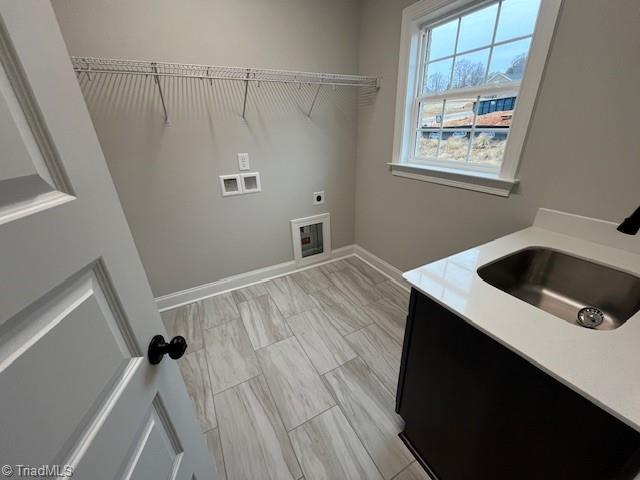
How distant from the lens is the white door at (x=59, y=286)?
317 millimetres

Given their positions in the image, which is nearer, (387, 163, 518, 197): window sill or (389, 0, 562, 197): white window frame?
(389, 0, 562, 197): white window frame

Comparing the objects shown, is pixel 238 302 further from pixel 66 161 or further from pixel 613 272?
pixel 613 272

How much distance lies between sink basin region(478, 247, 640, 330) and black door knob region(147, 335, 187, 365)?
1.10 metres

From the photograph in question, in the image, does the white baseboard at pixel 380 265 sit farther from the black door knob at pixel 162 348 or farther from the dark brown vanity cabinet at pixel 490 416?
the black door knob at pixel 162 348

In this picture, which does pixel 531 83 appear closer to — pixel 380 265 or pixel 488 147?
pixel 488 147

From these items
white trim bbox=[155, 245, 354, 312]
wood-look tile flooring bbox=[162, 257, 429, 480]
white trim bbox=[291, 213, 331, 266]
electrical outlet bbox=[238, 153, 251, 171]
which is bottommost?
wood-look tile flooring bbox=[162, 257, 429, 480]

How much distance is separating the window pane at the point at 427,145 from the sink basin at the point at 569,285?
1.10 m

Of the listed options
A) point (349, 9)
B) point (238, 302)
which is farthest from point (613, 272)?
point (349, 9)

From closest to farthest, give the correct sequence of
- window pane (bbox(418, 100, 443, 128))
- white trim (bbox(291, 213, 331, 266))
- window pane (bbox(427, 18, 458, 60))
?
window pane (bbox(427, 18, 458, 60)), window pane (bbox(418, 100, 443, 128)), white trim (bbox(291, 213, 331, 266))

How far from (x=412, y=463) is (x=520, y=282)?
999mm

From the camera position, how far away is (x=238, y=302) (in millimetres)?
2289

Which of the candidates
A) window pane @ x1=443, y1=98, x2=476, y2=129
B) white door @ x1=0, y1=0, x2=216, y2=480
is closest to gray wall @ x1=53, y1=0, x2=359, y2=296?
window pane @ x1=443, y1=98, x2=476, y2=129

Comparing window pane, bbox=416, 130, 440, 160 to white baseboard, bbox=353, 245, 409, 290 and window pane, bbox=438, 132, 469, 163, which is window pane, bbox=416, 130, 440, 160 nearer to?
window pane, bbox=438, 132, 469, 163

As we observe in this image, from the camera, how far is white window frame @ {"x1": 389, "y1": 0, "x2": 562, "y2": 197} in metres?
1.22
